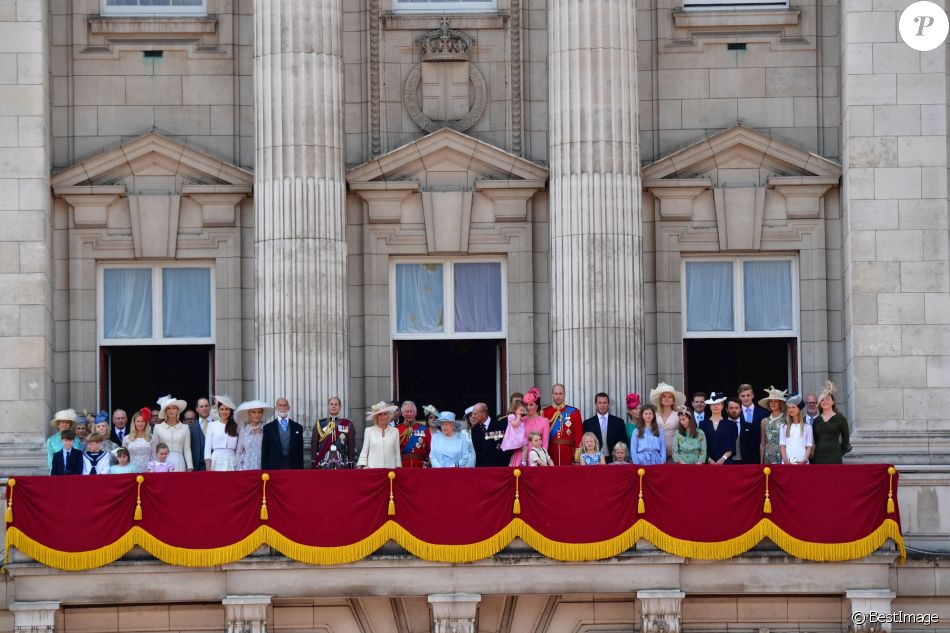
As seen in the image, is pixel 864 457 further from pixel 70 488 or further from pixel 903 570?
pixel 70 488

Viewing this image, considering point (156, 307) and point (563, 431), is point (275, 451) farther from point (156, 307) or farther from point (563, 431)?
point (156, 307)

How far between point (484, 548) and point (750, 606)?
461 centimetres

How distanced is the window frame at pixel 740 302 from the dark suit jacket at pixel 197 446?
9149 millimetres

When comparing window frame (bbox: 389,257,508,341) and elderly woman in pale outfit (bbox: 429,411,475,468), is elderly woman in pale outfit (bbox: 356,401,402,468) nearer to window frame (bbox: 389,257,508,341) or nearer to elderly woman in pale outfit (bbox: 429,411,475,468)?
elderly woman in pale outfit (bbox: 429,411,475,468)

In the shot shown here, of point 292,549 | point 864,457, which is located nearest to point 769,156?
point 864,457

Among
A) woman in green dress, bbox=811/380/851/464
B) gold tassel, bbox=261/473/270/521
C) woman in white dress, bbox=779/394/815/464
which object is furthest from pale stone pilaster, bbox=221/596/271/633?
woman in green dress, bbox=811/380/851/464

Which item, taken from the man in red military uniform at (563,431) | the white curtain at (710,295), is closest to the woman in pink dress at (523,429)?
the man in red military uniform at (563,431)

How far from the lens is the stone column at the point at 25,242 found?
146ft

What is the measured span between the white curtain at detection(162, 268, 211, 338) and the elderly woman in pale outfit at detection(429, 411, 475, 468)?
617 cm

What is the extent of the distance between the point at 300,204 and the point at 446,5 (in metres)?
4.92

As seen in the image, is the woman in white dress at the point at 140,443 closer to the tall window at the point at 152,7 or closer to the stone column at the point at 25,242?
the stone column at the point at 25,242

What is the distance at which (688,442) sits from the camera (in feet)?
138

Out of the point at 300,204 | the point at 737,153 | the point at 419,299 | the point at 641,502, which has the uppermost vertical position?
the point at 737,153

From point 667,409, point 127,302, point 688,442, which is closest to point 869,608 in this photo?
point 688,442
